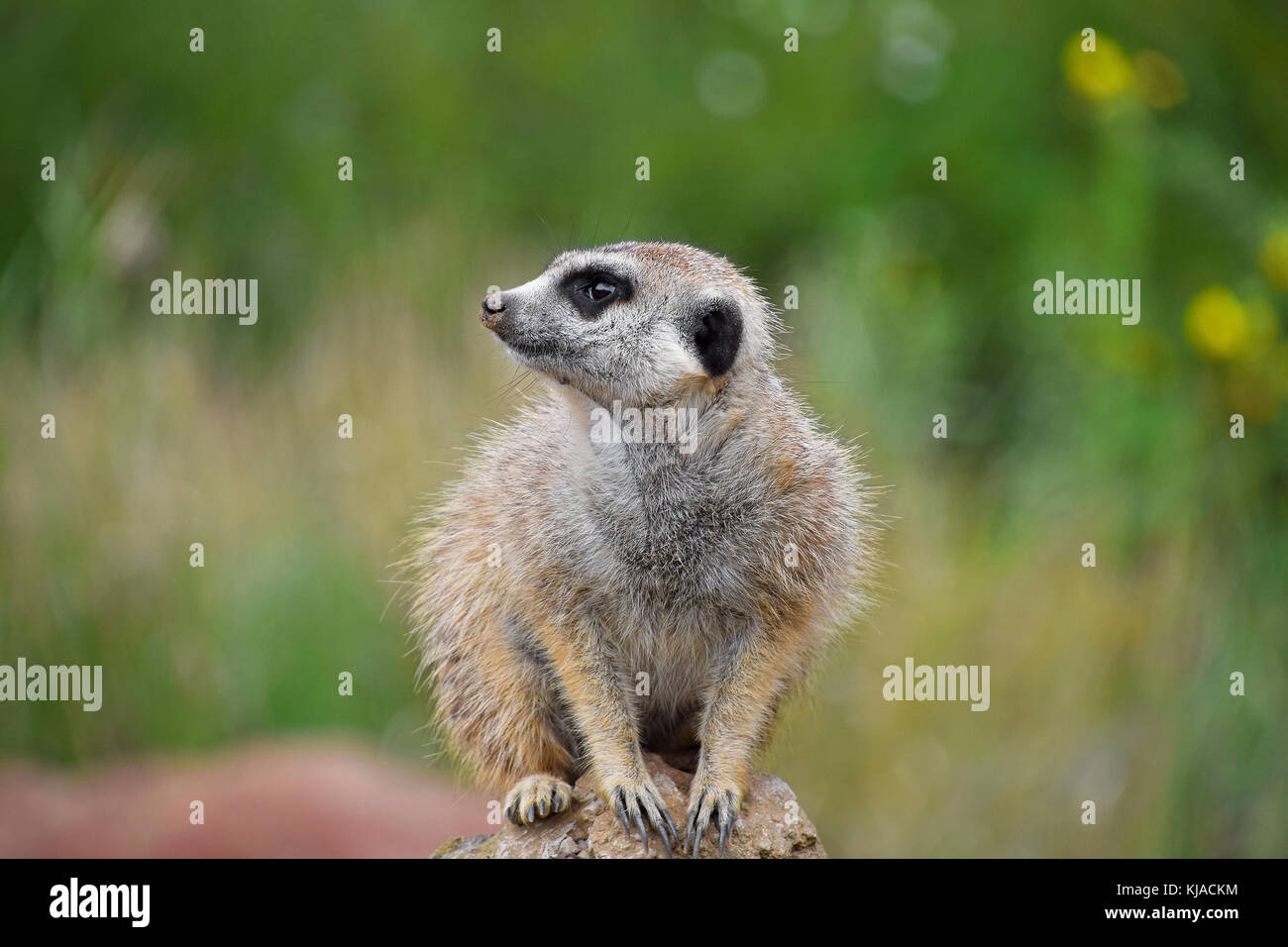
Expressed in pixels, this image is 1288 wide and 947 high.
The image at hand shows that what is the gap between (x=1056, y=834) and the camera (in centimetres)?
Answer: 525

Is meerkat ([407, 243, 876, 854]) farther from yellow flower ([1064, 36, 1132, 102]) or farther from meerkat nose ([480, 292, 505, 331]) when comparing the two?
yellow flower ([1064, 36, 1132, 102])

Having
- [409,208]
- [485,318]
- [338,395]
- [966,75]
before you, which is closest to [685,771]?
[485,318]

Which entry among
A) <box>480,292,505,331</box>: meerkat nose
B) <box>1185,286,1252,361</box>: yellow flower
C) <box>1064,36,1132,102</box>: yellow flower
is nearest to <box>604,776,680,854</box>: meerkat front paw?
<box>480,292,505,331</box>: meerkat nose

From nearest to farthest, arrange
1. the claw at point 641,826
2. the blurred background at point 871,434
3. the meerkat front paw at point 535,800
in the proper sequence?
the claw at point 641,826 < the meerkat front paw at point 535,800 < the blurred background at point 871,434

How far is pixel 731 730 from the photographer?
2943mm

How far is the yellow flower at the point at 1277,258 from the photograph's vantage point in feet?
17.8

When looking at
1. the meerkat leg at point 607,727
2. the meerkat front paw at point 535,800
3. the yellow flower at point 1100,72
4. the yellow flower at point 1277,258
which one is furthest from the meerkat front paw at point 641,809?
the yellow flower at point 1100,72

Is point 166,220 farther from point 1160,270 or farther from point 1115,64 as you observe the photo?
point 1160,270

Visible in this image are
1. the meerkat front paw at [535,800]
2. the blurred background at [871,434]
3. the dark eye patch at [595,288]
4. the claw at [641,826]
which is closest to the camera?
the claw at [641,826]

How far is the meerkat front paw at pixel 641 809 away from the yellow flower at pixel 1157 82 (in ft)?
14.9

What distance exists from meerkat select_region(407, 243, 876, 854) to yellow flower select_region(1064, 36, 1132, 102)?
10.6 ft

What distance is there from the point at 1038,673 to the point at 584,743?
3.07 meters

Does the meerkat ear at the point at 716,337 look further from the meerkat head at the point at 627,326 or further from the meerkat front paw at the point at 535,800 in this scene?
the meerkat front paw at the point at 535,800

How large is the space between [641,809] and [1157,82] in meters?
4.83
